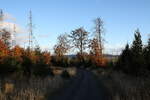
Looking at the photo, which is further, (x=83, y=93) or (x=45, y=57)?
(x=45, y=57)

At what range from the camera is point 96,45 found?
69.2 m

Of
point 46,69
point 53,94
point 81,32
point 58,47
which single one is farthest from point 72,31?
point 53,94

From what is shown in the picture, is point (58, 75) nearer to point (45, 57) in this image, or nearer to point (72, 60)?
point (45, 57)

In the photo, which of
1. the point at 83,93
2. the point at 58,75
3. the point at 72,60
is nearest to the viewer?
the point at 83,93

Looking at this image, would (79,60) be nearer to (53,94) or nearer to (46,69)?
(46,69)

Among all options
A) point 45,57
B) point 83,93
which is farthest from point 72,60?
point 83,93

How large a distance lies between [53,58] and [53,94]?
195 feet

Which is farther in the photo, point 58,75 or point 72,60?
point 72,60

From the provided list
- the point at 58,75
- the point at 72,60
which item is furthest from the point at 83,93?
the point at 72,60

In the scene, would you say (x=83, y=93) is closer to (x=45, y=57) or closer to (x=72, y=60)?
(x=45, y=57)

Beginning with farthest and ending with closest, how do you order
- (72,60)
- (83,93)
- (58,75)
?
(72,60) → (58,75) → (83,93)

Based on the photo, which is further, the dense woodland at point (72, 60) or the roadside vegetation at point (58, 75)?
the dense woodland at point (72, 60)

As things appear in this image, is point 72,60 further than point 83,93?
Yes

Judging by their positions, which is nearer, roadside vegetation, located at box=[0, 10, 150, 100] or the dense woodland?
roadside vegetation, located at box=[0, 10, 150, 100]
